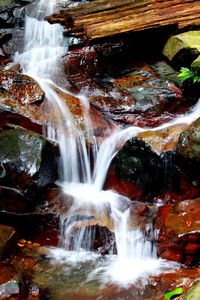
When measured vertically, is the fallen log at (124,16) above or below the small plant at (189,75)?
above

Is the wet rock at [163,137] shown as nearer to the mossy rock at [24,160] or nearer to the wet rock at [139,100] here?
the wet rock at [139,100]

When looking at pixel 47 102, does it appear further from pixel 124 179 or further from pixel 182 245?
pixel 182 245

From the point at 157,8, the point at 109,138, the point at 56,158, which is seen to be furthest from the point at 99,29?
the point at 56,158

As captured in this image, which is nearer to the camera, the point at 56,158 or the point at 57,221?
the point at 57,221

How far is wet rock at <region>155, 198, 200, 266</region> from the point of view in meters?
4.32

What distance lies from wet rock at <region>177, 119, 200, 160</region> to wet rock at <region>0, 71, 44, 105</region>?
10.0 ft

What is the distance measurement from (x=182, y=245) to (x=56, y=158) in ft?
9.57

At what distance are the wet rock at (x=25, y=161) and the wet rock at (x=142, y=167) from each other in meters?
1.39

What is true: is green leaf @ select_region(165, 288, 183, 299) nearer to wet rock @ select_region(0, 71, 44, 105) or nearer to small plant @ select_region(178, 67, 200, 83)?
small plant @ select_region(178, 67, 200, 83)

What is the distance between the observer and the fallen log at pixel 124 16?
7.30m

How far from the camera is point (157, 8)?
307 inches

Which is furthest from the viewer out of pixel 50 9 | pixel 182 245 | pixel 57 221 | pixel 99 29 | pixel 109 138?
pixel 50 9

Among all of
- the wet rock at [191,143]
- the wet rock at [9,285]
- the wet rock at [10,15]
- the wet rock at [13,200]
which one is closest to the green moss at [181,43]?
the wet rock at [191,143]

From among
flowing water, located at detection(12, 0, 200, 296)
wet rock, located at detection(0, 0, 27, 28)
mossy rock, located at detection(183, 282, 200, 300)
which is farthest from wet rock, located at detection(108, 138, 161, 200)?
wet rock, located at detection(0, 0, 27, 28)
